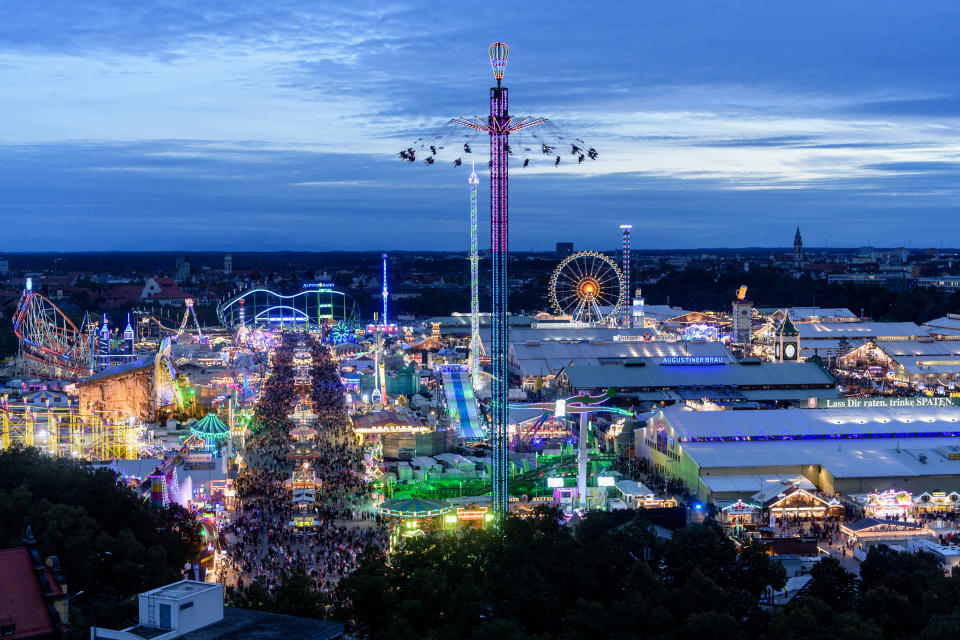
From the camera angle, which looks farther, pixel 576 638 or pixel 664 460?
pixel 664 460

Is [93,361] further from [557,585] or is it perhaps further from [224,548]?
[557,585]

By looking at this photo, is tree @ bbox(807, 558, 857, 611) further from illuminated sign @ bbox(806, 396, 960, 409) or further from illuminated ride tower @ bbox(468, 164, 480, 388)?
illuminated ride tower @ bbox(468, 164, 480, 388)

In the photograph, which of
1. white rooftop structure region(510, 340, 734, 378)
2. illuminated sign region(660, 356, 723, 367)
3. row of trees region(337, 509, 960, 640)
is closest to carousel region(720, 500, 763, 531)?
row of trees region(337, 509, 960, 640)

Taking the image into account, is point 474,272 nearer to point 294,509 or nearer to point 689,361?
point 689,361

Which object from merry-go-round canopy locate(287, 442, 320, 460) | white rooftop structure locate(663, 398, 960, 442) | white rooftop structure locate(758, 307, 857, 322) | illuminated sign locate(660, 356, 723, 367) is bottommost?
merry-go-round canopy locate(287, 442, 320, 460)

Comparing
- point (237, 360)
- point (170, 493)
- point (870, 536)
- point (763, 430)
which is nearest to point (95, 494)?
point (170, 493)

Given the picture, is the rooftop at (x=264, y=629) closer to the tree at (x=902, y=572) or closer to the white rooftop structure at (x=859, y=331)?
the tree at (x=902, y=572)
